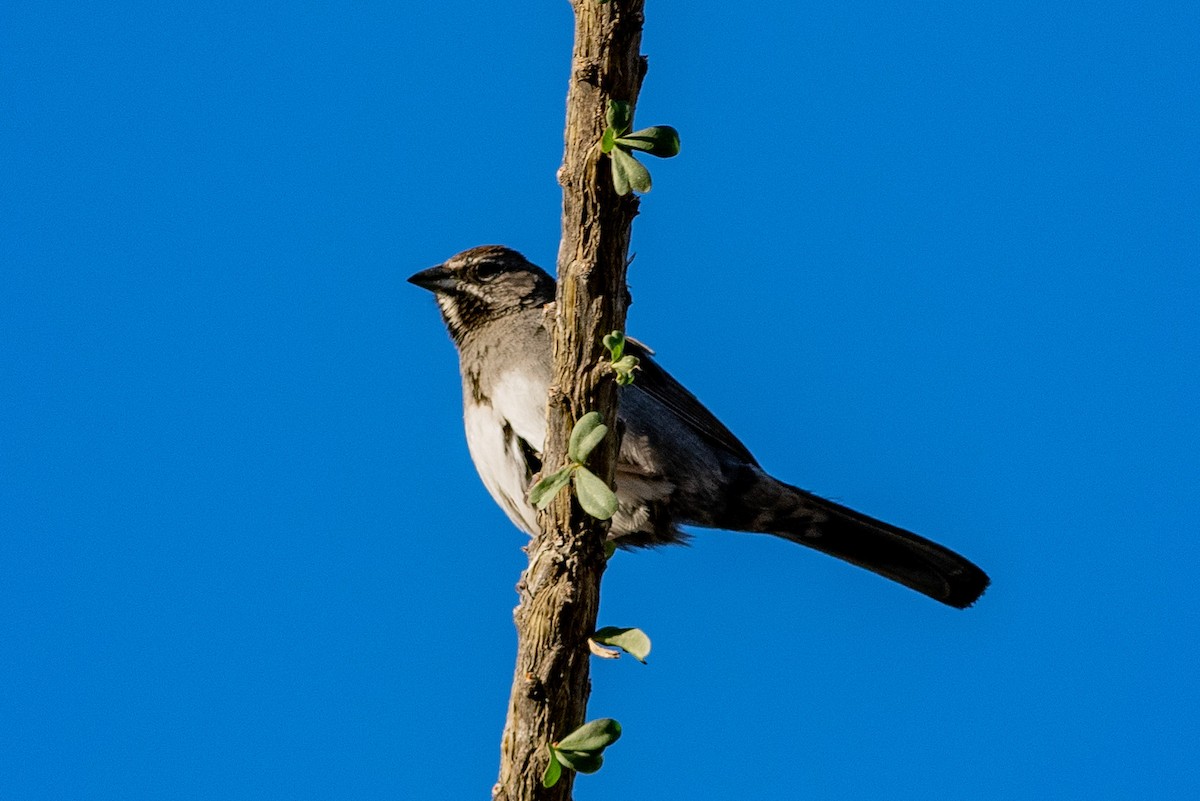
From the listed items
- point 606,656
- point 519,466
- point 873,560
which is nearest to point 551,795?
point 606,656

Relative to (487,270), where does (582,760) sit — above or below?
→ below

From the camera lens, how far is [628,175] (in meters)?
4.17

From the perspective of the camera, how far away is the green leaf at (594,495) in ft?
14.6

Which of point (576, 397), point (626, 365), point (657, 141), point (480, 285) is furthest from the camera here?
point (480, 285)

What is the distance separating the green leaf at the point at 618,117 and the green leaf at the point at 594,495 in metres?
1.08

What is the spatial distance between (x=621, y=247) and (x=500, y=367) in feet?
9.55

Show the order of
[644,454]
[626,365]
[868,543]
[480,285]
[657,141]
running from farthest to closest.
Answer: [868,543] < [480,285] < [644,454] < [626,365] < [657,141]

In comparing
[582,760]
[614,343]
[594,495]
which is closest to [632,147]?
[614,343]

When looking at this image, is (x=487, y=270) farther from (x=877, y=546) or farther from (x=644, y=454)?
(x=877, y=546)

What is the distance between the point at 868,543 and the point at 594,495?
13.0 feet

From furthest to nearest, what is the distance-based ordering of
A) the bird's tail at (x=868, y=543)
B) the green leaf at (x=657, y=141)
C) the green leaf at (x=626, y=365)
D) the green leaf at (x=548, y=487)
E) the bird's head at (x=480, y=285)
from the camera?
the bird's tail at (x=868, y=543) → the bird's head at (x=480, y=285) → the green leaf at (x=548, y=487) → the green leaf at (x=626, y=365) → the green leaf at (x=657, y=141)

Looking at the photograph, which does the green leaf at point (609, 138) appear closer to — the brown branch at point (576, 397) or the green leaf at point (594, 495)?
the brown branch at point (576, 397)

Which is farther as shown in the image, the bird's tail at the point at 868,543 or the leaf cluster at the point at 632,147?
the bird's tail at the point at 868,543

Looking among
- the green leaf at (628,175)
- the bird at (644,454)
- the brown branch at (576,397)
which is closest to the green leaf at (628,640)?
the brown branch at (576,397)
